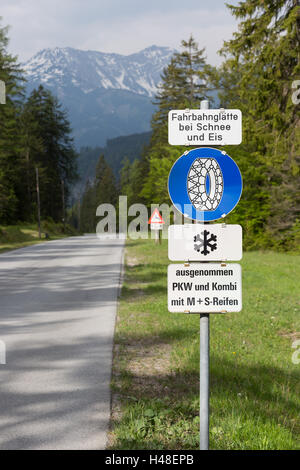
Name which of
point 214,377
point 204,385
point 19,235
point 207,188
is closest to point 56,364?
point 214,377

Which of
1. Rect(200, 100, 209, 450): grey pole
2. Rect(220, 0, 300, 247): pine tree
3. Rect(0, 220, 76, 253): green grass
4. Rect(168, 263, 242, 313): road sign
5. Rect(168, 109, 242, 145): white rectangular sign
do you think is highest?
Rect(220, 0, 300, 247): pine tree

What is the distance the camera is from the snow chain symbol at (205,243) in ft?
A: 10.8

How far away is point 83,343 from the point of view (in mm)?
7121

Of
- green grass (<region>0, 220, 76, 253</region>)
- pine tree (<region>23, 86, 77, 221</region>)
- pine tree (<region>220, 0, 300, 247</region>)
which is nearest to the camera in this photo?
pine tree (<region>220, 0, 300, 247</region>)

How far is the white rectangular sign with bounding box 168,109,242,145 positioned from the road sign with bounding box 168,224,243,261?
658 mm

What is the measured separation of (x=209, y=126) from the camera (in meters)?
3.41

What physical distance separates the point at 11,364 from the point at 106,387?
161cm

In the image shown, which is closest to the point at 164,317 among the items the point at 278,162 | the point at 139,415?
the point at 139,415

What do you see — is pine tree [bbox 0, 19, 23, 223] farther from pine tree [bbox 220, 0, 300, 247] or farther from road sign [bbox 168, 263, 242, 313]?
road sign [bbox 168, 263, 242, 313]

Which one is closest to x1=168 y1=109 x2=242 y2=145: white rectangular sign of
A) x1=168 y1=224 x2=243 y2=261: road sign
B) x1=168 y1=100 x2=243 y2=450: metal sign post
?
x1=168 y1=100 x2=243 y2=450: metal sign post

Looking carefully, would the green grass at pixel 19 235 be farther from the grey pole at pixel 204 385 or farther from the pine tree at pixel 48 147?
the grey pole at pixel 204 385

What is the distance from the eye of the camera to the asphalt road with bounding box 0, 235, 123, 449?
405cm

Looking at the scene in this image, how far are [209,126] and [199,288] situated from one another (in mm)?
1216
